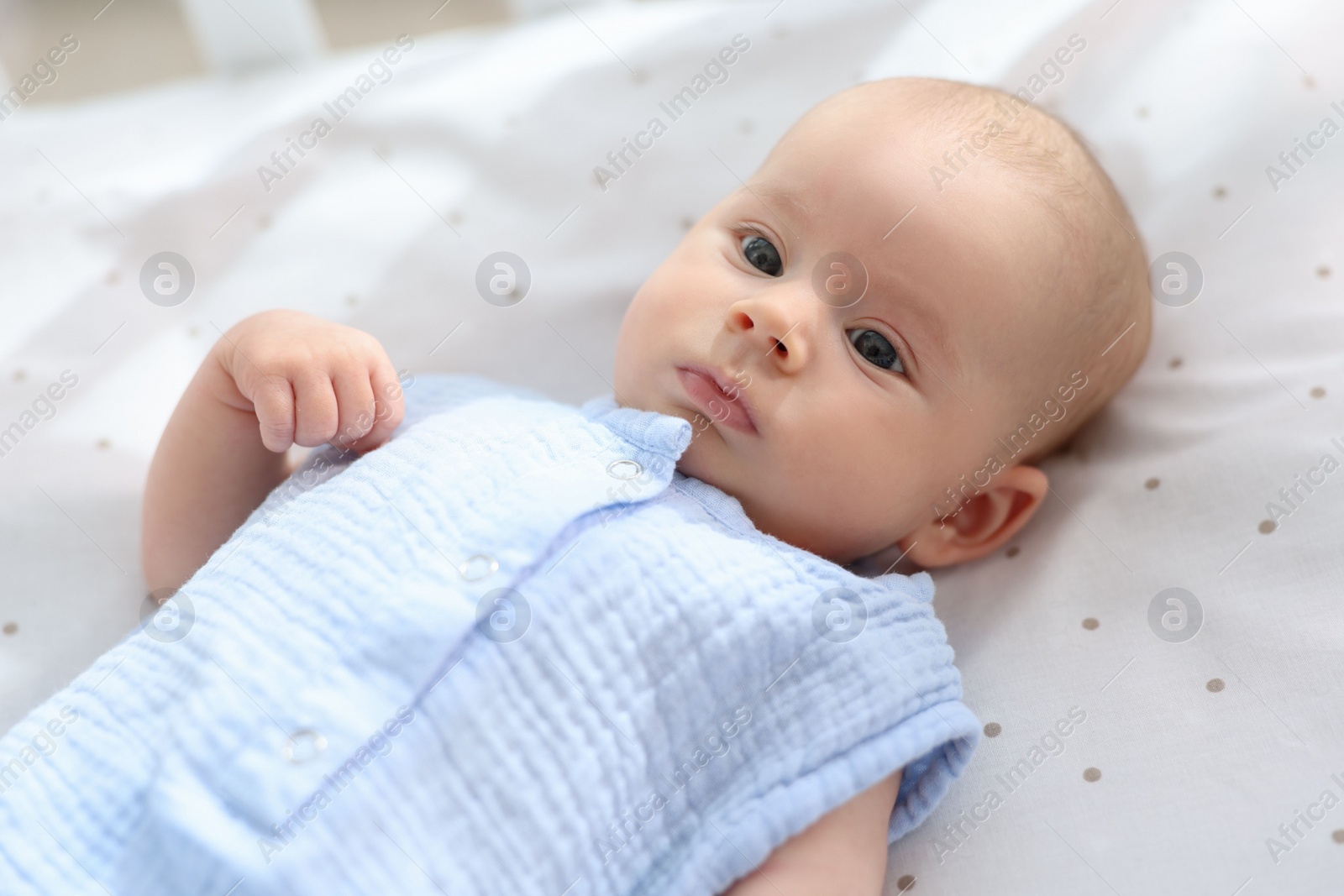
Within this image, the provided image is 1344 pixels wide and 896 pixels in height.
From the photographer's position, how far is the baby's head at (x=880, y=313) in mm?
1025

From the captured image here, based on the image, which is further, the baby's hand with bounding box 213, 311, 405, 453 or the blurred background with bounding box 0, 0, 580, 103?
the blurred background with bounding box 0, 0, 580, 103

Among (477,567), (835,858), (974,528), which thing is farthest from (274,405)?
(974,528)

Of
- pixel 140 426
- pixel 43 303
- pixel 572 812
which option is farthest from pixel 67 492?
pixel 572 812

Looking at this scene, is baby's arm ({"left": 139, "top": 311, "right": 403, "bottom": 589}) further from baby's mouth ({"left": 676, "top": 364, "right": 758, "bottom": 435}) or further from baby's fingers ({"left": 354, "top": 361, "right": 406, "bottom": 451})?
baby's mouth ({"left": 676, "top": 364, "right": 758, "bottom": 435})

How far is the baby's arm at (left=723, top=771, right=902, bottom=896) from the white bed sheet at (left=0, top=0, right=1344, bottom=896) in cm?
7

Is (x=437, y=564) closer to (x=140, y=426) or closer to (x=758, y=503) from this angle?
(x=758, y=503)

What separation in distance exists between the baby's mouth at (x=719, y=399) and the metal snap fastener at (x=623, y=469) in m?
0.08

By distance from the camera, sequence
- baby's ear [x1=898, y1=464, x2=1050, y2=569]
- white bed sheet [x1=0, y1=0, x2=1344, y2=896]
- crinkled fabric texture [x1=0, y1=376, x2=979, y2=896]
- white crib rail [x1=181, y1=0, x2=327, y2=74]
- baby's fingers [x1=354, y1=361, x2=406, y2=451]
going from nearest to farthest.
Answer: crinkled fabric texture [x1=0, y1=376, x2=979, y2=896] < white bed sheet [x1=0, y1=0, x2=1344, y2=896] < baby's fingers [x1=354, y1=361, x2=406, y2=451] < baby's ear [x1=898, y1=464, x2=1050, y2=569] < white crib rail [x1=181, y1=0, x2=327, y2=74]

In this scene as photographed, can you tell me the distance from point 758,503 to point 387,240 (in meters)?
Answer: 0.69

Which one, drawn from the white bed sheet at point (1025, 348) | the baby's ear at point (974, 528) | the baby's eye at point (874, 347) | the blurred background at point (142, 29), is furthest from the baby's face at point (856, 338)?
the blurred background at point (142, 29)

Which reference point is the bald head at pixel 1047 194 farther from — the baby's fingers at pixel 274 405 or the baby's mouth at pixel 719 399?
the baby's fingers at pixel 274 405

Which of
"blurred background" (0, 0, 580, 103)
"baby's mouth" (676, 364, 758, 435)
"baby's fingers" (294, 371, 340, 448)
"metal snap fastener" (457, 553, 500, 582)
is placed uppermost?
"baby's mouth" (676, 364, 758, 435)

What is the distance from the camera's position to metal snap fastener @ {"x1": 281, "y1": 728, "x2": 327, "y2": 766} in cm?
84

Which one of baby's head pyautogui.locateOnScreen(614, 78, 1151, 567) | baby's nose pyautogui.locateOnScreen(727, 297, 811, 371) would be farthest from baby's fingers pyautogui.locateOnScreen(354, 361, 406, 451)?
baby's nose pyautogui.locateOnScreen(727, 297, 811, 371)
